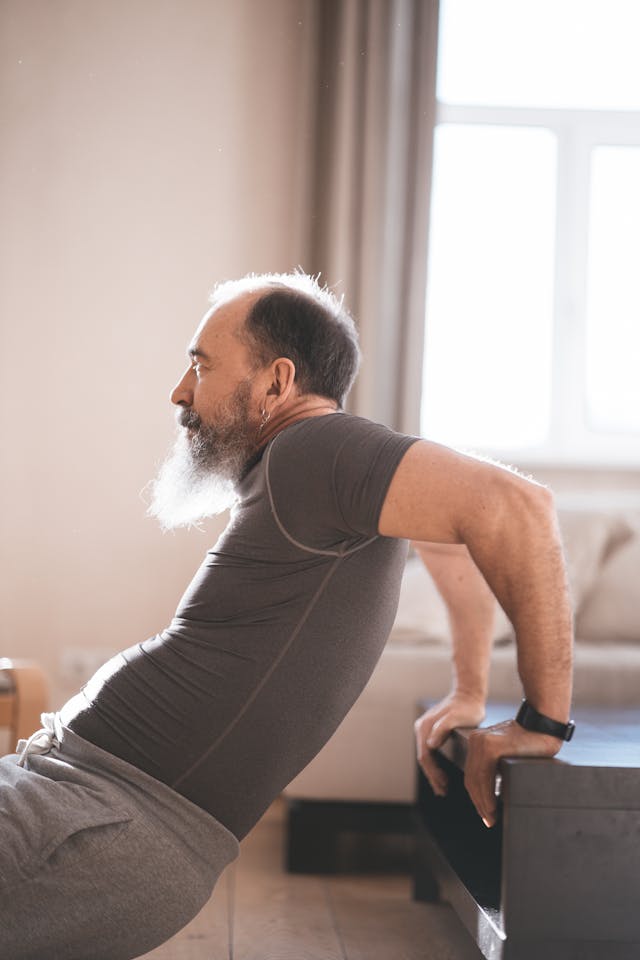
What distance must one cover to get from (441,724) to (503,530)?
2.03ft

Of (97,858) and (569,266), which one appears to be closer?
(97,858)

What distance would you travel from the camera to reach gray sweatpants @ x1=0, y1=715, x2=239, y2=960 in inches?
48.5

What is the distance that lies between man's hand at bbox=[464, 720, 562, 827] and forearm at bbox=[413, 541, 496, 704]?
288 millimetres

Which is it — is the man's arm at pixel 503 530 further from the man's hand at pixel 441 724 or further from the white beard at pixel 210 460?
the man's hand at pixel 441 724

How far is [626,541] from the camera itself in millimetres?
3027

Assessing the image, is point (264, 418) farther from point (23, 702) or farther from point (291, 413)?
point (23, 702)

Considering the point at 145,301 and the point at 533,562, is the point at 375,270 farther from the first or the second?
the point at 533,562

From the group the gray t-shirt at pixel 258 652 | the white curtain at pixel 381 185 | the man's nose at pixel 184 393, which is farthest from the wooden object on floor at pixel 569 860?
the white curtain at pixel 381 185

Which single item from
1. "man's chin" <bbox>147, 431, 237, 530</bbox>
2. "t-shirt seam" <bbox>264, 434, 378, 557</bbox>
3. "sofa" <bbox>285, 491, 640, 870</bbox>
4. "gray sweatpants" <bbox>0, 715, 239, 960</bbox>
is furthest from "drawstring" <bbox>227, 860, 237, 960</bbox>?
"t-shirt seam" <bbox>264, 434, 378, 557</bbox>

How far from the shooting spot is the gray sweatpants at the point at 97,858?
123 cm

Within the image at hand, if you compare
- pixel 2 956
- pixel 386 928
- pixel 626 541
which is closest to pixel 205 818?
pixel 2 956

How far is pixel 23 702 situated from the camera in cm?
235

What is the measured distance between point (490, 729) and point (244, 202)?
2509 millimetres

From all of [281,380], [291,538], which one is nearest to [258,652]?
[291,538]
